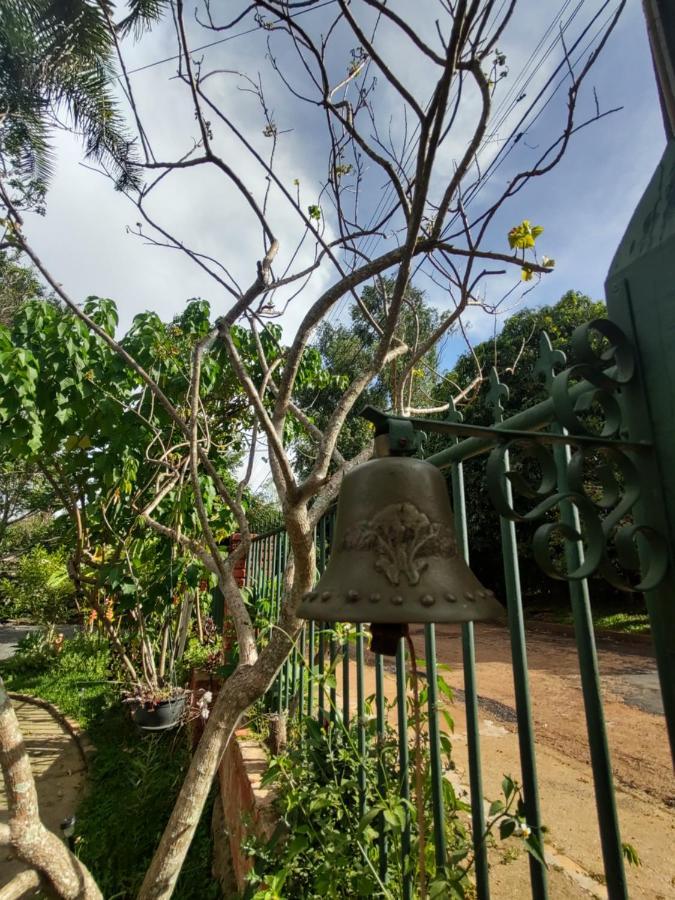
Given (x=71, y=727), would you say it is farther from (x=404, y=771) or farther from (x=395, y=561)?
(x=395, y=561)

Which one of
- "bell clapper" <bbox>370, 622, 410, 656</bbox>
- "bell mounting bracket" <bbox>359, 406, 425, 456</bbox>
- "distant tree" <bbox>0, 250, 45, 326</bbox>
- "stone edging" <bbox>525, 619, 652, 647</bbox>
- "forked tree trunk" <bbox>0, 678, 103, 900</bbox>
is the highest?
"distant tree" <bbox>0, 250, 45, 326</bbox>

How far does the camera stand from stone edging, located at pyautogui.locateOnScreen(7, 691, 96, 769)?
4.27 m

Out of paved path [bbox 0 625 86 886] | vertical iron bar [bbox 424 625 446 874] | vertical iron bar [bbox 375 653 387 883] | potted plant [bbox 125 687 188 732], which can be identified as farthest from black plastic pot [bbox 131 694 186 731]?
vertical iron bar [bbox 424 625 446 874]

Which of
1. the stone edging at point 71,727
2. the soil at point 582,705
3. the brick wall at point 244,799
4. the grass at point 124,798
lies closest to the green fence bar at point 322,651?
the brick wall at point 244,799

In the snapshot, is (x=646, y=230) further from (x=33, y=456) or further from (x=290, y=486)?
(x=33, y=456)

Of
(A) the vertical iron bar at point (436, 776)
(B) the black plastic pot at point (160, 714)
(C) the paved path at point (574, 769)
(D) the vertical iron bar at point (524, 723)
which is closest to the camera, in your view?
(D) the vertical iron bar at point (524, 723)

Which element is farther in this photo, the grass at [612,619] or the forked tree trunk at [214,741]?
the grass at [612,619]

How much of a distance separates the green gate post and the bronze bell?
26 cm

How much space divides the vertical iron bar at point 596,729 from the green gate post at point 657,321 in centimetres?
12

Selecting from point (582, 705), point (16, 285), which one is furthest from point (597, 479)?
point (16, 285)

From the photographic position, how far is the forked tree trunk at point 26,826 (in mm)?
1737

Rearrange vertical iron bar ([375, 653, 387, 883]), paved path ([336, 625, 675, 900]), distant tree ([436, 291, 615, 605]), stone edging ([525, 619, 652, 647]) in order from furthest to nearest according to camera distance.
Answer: distant tree ([436, 291, 615, 605]) < stone edging ([525, 619, 652, 647]) < paved path ([336, 625, 675, 900]) < vertical iron bar ([375, 653, 387, 883])

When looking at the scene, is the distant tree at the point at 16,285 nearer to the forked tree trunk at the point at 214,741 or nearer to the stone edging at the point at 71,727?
the stone edging at the point at 71,727

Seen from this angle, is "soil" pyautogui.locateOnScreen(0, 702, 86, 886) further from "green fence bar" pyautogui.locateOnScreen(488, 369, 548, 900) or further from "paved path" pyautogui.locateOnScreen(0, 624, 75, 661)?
"paved path" pyautogui.locateOnScreen(0, 624, 75, 661)
